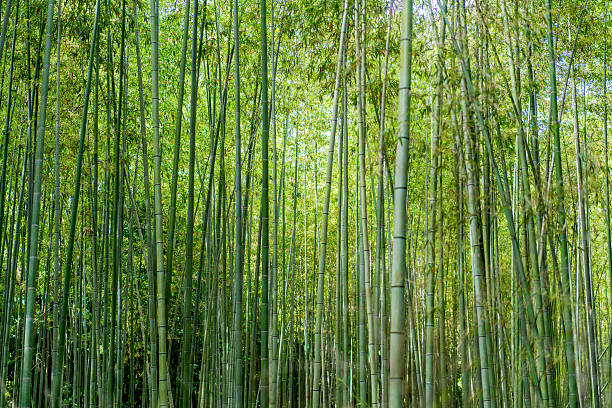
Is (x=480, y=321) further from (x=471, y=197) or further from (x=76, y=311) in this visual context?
(x=76, y=311)

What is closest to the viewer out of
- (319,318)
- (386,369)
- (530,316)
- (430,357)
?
(530,316)

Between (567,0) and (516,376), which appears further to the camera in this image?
(567,0)

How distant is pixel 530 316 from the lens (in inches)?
99.8

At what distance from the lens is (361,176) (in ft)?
10.3

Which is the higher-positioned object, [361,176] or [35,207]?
[361,176]

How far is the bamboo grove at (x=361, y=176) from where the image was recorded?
2.63 metres

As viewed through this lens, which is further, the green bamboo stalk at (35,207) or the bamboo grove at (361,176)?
the green bamboo stalk at (35,207)

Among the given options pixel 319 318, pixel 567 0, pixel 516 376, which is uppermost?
pixel 567 0

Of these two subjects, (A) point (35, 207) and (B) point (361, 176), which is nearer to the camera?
(A) point (35, 207)

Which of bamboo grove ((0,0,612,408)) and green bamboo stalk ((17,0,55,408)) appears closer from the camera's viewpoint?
bamboo grove ((0,0,612,408))

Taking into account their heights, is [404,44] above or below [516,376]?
above

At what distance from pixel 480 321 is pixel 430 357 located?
506 millimetres

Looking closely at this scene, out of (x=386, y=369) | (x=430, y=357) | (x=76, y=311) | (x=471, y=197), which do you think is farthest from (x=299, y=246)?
(x=471, y=197)

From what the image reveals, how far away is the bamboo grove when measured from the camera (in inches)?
104
